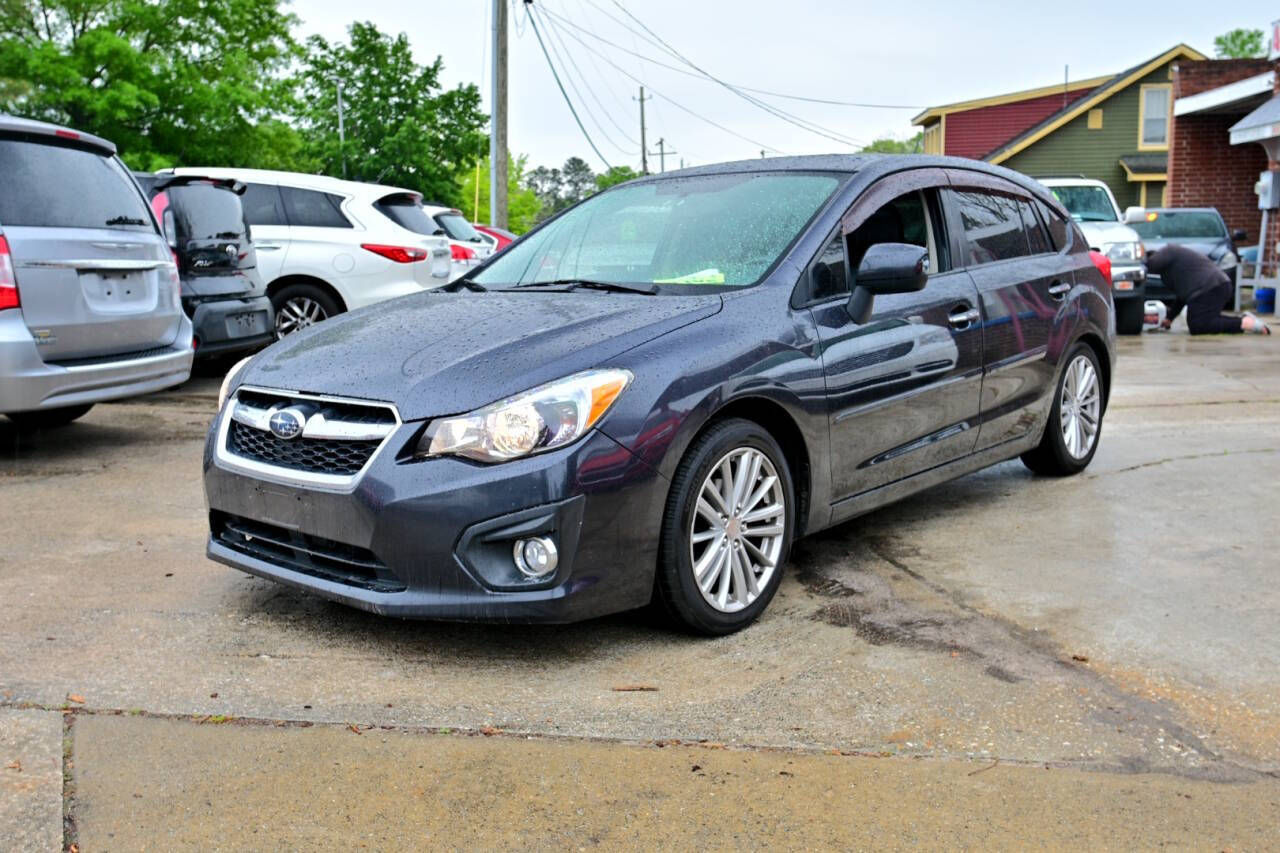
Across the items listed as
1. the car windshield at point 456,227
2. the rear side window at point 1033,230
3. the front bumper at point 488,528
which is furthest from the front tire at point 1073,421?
the car windshield at point 456,227

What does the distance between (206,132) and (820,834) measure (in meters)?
36.6

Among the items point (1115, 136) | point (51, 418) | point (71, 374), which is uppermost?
point (1115, 136)

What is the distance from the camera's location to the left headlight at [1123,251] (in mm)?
14641

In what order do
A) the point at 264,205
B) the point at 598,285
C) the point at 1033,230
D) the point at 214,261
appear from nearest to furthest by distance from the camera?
the point at 598,285
the point at 1033,230
the point at 214,261
the point at 264,205

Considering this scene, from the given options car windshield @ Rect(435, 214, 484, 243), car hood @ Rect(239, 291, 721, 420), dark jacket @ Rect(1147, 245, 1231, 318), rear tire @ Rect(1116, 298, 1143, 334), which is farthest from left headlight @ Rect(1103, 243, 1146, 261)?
car hood @ Rect(239, 291, 721, 420)

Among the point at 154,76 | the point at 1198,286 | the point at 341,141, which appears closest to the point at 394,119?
the point at 341,141

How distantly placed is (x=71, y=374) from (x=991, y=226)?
4.64 meters

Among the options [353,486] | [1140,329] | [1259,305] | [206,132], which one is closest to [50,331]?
[353,486]

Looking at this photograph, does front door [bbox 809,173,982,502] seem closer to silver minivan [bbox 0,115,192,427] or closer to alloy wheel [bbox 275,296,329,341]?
silver minivan [bbox 0,115,192,427]

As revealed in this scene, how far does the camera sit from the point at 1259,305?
776 inches

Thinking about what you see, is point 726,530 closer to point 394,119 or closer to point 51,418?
point 51,418

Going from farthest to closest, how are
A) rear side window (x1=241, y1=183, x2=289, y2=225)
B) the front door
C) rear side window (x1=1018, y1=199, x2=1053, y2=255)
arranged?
1. rear side window (x1=241, y1=183, x2=289, y2=225)
2. rear side window (x1=1018, y1=199, x2=1053, y2=255)
3. the front door

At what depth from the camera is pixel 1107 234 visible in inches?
594

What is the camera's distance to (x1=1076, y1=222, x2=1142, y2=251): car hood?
14.8 m
